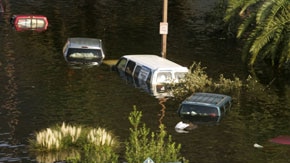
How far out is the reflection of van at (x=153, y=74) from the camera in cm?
4894

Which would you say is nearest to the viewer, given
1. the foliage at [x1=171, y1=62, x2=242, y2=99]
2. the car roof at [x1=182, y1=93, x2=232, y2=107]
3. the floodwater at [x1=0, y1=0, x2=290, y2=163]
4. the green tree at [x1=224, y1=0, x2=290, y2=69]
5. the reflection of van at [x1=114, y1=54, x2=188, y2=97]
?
the floodwater at [x1=0, y1=0, x2=290, y2=163]

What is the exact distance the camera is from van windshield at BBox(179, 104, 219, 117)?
41.6m

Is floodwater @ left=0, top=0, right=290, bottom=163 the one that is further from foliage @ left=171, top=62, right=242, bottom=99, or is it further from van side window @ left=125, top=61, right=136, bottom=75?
van side window @ left=125, top=61, right=136, bottom=75

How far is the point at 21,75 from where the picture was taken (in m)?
52.3

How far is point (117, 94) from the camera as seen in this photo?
156 ft

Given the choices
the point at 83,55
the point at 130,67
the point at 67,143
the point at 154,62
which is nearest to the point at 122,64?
the point at 130,67

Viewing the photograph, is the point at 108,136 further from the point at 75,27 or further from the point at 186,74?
the point at 75,27

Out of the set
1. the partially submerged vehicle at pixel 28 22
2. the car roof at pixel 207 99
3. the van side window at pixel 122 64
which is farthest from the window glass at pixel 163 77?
the partially submerged vehicle at pixel 28 22

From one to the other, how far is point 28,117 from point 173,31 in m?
36.8

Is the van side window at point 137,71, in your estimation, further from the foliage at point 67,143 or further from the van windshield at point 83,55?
the foliage at point 67,143

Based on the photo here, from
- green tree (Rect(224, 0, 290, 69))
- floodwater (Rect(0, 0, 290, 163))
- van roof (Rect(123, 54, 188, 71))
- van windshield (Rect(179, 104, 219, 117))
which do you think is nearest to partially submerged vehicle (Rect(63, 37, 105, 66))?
floodwater (Rect(0, 0, 290, 163))

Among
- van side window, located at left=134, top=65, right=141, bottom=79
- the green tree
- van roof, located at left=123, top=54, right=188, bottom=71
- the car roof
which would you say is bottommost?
van side window, located at left=134, top=65, right=141, bottom=79

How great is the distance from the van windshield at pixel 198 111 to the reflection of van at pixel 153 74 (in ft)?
18.7

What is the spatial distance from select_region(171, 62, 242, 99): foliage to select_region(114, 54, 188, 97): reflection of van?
54 cm
